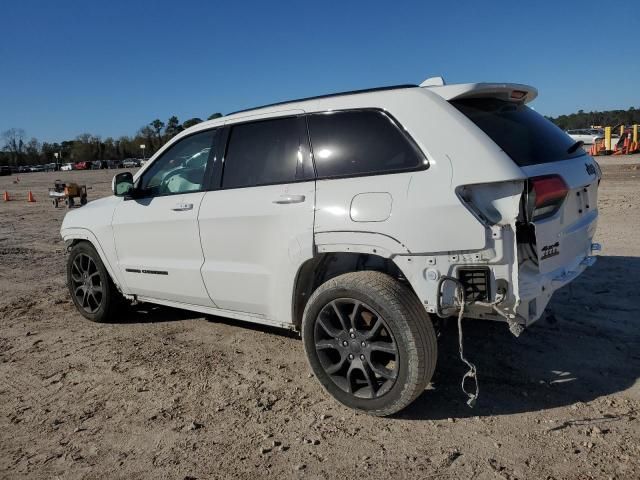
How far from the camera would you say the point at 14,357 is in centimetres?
463

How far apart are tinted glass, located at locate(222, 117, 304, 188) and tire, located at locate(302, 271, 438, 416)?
932 millimetres

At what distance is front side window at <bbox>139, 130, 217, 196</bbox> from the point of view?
14.5ft

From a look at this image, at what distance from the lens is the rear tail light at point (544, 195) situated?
291cm

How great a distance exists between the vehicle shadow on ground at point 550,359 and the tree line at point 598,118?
92.1m

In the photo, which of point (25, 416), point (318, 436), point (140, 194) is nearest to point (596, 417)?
point (318, 436)

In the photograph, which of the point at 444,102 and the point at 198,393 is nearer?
the point at 444,102

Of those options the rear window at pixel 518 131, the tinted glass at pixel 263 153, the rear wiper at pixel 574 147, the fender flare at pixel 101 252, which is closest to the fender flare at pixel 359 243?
the tinted glass at pixel 263 153

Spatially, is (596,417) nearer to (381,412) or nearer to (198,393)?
(381,412)

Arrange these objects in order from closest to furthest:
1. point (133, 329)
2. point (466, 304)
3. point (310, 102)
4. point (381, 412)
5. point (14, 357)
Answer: point (466, 304)
point (381, 412)
point (310, 102)
point (14, 357)
point (133, 329)

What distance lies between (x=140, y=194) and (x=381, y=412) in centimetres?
293

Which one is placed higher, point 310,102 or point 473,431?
point 310,102

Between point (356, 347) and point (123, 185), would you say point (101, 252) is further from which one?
point (356, 347)

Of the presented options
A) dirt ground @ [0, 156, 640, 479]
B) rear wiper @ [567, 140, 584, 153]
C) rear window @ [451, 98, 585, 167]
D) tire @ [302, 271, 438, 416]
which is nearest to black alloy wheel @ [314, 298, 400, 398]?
tire @ [302, 271, 438, 416]

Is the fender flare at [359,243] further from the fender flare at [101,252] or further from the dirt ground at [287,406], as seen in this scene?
the fender flare at [101,252]
